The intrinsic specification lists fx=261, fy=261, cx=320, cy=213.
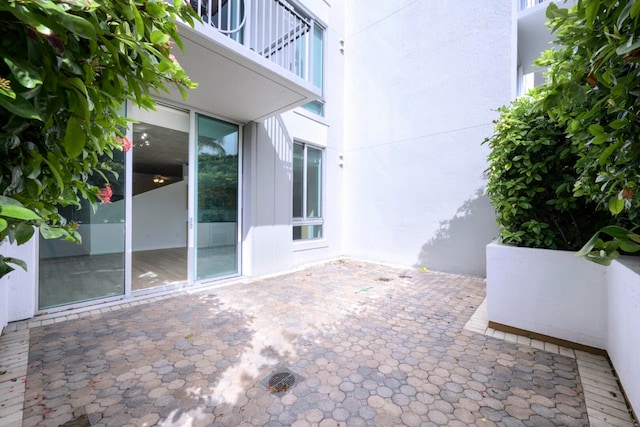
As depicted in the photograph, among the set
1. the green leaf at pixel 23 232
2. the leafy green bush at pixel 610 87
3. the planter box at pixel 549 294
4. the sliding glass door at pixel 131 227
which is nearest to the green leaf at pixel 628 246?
the leafy green bush at pixel 610 87

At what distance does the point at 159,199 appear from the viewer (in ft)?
30.9

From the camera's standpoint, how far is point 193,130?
15.0 ft

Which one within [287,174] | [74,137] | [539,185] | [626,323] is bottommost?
[626,323]

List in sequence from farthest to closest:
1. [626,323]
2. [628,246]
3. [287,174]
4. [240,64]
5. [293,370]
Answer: [287,174] < [240,64] < [293,370] < [626,323] < [628,246]

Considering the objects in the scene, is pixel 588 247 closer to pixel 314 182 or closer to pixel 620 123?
pixel 620 123

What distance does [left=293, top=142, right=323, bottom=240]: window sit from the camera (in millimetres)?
6402

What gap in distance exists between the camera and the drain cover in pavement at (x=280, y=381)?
2049 millimetres

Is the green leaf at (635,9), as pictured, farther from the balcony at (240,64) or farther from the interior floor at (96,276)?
the interior floor at (96,276)

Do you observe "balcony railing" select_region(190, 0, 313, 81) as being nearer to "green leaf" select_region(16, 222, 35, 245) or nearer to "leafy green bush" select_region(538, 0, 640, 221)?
"leafy green bush" select_region(538, 0, 640, 221)

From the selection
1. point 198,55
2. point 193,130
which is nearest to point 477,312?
point 198,55

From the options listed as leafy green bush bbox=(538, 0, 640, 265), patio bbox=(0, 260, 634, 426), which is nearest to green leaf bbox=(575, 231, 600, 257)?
leafy green bush bbox=(538, 0, 640, 265)

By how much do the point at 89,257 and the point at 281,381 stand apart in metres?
3.42

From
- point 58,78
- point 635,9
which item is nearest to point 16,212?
point 58,78

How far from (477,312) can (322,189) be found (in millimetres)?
4495
